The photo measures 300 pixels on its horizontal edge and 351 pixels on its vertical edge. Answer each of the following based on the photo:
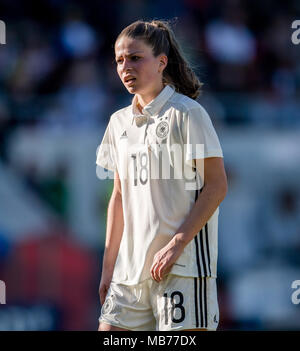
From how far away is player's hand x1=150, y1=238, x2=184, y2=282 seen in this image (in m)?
3.32

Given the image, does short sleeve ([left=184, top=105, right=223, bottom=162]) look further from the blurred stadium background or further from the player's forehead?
the blurred stadium background

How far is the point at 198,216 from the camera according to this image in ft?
11.0

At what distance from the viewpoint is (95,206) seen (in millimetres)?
8125

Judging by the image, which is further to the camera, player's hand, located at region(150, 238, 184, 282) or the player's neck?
the player's neck

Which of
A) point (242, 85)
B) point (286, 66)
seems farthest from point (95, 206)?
point (286, 66)

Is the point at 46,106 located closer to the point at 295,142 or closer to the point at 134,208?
the point at 295,142

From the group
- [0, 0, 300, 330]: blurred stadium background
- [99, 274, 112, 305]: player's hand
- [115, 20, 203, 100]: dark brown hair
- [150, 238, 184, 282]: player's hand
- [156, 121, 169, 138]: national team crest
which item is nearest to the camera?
[150, 238, 184, 282]: player's hand

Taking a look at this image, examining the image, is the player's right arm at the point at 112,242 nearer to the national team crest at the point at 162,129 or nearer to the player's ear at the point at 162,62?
the national team crest at the point at 162,129

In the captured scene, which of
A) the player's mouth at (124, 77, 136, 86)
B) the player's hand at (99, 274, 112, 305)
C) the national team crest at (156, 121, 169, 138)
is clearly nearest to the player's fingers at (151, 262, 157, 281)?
the player's hand at (99, 274, 112, 305)

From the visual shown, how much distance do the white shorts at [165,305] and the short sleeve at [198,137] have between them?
1.68ft

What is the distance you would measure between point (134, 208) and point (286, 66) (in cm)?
677

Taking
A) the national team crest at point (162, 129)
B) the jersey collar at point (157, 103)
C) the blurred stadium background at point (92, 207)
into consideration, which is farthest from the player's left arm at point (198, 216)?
the blurred stadium background at point (92, 207)

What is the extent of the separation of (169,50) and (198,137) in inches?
20.6

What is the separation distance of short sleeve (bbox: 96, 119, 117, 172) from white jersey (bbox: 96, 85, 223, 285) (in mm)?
221
